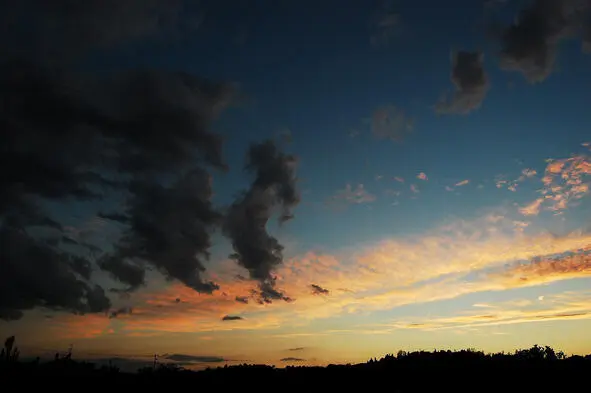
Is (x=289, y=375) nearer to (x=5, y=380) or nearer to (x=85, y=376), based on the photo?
(x=85, y=376)

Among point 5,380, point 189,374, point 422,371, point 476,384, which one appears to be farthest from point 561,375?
point 5,380

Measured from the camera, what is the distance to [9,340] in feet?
203

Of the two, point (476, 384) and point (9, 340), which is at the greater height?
point (9, 340)

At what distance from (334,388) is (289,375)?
13401 millimetres

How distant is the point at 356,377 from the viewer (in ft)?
214

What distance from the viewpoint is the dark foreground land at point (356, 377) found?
53.7 metres

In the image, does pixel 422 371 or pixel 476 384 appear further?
pixel 422 371

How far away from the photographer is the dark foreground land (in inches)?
2112

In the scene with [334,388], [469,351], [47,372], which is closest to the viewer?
[334,388]

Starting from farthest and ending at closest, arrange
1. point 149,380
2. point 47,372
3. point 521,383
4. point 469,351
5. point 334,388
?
point 469,351, point 47,372, point 149,380, point 334,388, point 521,383

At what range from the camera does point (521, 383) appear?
52406 millimetres

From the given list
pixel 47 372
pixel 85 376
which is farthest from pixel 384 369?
pixel 47 372

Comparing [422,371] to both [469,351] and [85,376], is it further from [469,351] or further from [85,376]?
[85,376]

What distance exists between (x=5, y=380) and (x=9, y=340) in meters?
5.49
